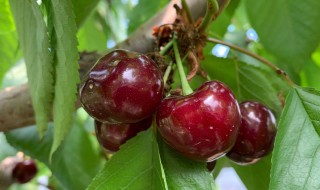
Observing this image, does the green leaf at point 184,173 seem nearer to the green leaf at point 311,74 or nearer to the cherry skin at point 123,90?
the cherry skin at point 123,90

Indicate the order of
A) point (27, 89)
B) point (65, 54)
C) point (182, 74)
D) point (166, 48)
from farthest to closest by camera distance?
point (27, 89) < point (166, 48) < point (182, 74) < point (65, 54)

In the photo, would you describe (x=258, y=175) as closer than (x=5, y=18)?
Yes

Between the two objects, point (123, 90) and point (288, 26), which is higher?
point (123, 90)

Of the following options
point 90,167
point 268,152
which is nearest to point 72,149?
point 90,167

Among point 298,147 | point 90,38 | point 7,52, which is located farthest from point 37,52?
point 90,38

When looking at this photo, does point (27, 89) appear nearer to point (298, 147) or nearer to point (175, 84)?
point (175, 84)

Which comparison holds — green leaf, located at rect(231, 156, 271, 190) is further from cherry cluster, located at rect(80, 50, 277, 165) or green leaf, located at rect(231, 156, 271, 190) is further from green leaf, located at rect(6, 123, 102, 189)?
green leaf, located at rect(6, 123, 102, 189)

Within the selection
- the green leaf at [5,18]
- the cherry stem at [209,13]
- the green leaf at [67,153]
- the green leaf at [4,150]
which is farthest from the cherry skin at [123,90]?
the green leaf at [4,150]
